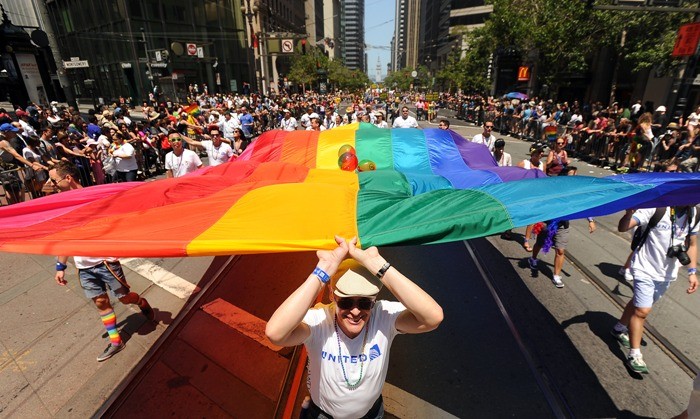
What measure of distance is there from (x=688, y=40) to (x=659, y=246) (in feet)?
39.8

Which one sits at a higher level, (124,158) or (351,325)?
(351,325)

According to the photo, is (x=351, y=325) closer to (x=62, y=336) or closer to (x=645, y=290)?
(x=645, y=290)

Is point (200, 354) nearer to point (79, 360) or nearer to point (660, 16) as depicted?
point (79, 360)

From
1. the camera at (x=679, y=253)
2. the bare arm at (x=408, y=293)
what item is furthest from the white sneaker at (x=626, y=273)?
the bare arm at (x=408, y=293)

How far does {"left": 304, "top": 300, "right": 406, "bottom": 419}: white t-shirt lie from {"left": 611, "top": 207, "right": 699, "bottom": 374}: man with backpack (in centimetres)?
313

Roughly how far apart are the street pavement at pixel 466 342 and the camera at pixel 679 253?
4.48ft

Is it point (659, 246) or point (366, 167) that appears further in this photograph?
point (366, 167)

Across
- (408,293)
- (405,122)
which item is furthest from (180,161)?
(405,122)

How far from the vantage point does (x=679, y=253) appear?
143 inches

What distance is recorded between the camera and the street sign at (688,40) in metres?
10.9

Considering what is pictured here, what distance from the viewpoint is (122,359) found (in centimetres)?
431

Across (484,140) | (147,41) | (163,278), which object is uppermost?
(147,41)

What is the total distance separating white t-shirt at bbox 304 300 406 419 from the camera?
7.29ft

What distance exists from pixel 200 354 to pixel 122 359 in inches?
41.1
